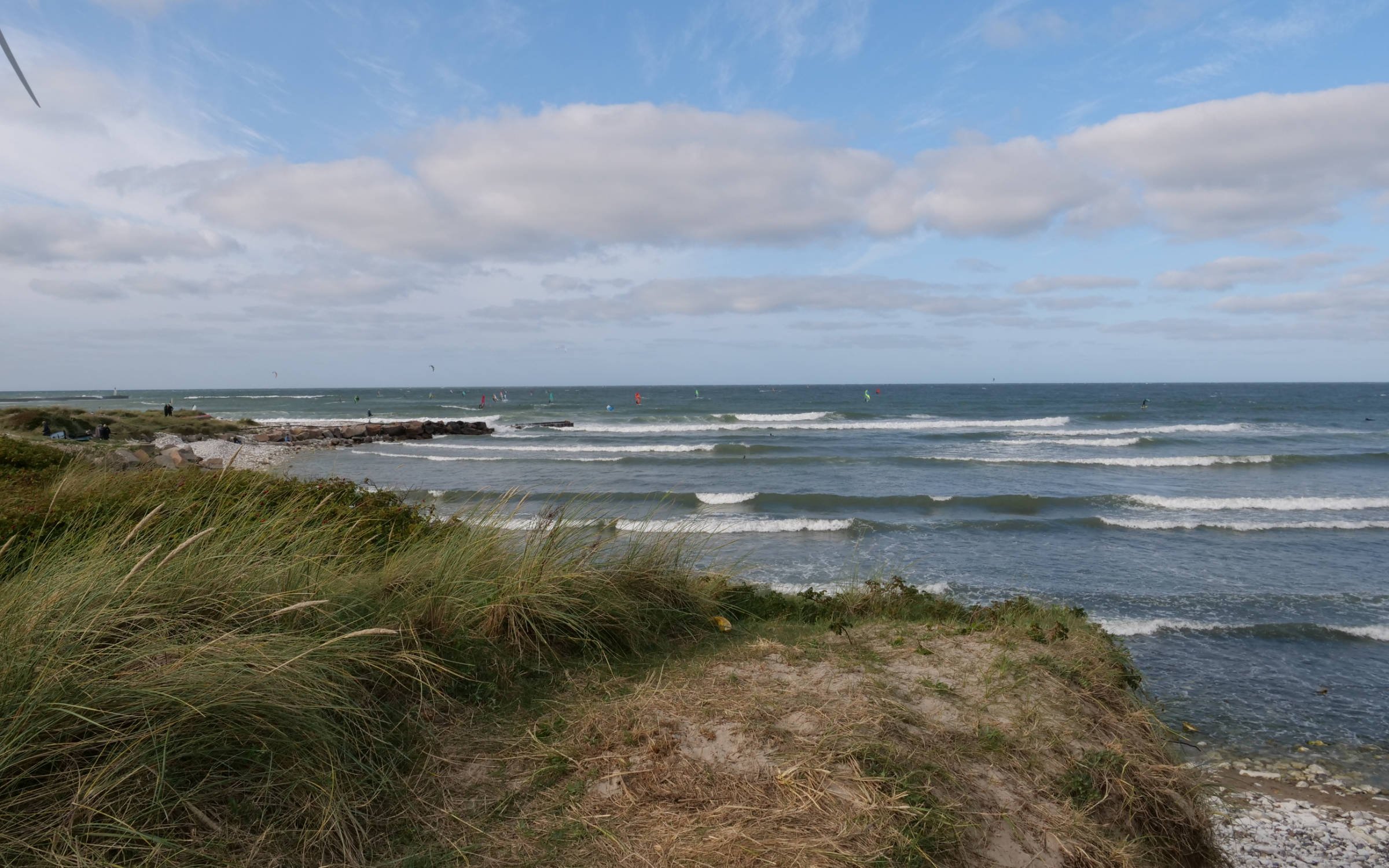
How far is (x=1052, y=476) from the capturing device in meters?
24.1

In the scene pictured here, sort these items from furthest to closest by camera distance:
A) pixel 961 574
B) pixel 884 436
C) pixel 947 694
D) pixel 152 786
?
pixel 884 436 → pixel 961 574 → pixel 947 694 → pixel 152 786

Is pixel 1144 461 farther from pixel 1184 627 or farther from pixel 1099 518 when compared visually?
pixel 1184 627

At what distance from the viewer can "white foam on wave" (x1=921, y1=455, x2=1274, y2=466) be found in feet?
90.6

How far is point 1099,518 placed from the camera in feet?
55.9

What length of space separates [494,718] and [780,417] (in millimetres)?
52609

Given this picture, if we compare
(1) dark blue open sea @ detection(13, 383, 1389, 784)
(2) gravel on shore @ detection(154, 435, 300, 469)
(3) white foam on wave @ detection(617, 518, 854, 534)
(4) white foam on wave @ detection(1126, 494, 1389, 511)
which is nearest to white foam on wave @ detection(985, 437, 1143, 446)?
(1) dark blue open sea @ detection(13, 383, 1389, 784)

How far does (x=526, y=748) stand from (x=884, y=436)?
37931mm

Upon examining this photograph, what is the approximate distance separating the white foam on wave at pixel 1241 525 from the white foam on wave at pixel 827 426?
28.5 m

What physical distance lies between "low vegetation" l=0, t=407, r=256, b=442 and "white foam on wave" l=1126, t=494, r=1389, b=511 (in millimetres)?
31304

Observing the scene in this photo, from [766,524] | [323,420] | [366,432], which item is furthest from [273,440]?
[766,524]

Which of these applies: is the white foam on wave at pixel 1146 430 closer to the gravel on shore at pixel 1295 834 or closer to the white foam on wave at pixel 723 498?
the white foam on wave at pixel 723 498

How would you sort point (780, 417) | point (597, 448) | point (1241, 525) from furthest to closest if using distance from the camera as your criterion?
point (780, 417), point (597, 448), point (1241, 525)

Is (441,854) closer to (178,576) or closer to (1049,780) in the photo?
(178,576)

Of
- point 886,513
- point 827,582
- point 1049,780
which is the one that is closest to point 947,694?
point 1049,780
